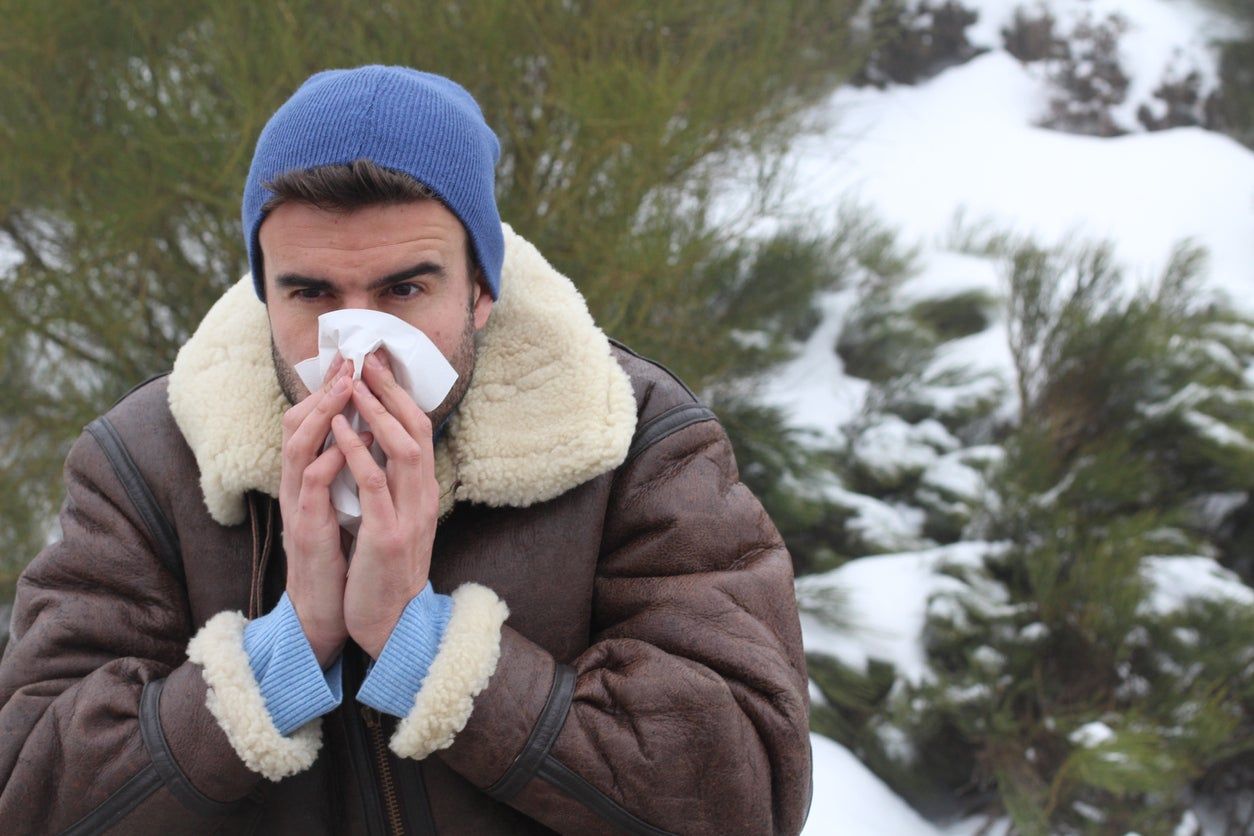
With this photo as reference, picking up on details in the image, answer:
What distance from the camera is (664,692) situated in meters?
1.15

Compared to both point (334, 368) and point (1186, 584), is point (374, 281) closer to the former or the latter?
point (334, 368)

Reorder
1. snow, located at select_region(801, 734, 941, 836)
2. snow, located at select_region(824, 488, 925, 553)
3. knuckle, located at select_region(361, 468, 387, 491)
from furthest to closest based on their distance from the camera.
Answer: snow, located at select_region(824, 488, 925, 553), snow, located at select_region(801, 734, 941, 836), knuckle, located at select_region(361, 468, 387, 491)

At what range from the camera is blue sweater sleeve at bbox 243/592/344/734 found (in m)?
1.13

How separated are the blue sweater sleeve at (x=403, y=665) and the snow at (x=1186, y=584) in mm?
2894

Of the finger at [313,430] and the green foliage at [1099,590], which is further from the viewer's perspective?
the green foliage at [1099,590]

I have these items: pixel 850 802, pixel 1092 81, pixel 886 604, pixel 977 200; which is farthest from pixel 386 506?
pixel 1092 81

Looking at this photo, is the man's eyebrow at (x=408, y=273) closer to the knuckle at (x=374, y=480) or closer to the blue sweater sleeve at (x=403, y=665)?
the knuckle at (x=374, y=480)

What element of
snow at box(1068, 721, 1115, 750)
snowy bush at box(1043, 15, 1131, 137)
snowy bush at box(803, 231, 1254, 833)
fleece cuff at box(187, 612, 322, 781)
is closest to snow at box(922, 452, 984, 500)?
snowy bush at box(803, 231, 1254, 833)

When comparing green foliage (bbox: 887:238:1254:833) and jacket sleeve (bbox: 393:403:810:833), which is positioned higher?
jacket sleeve (bbox: 393:403:810:833)

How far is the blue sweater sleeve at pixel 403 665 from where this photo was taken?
1120 millimetres

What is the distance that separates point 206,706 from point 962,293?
13.5ft

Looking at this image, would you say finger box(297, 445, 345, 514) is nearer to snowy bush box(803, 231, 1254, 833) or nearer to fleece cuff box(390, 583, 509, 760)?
fleece cuff box(390, 583, 509, 760)

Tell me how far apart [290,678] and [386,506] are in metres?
0.22

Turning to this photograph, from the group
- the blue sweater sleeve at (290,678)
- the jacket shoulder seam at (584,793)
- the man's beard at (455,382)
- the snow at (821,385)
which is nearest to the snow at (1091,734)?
the snow at (821,385)
